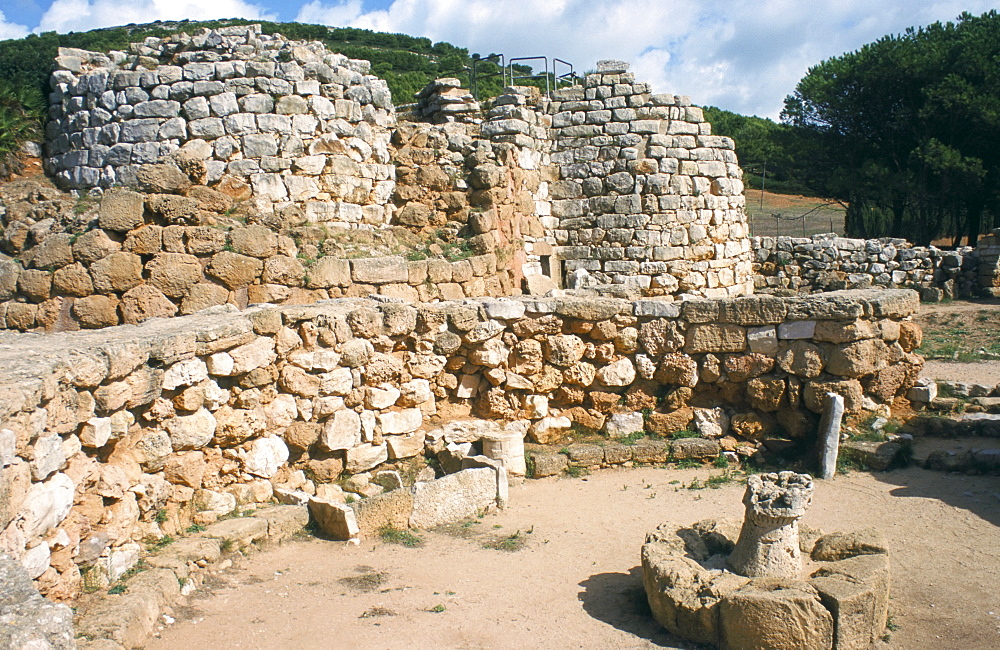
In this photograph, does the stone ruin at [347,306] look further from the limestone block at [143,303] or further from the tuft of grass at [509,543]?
the tuft of grass at [509,543]

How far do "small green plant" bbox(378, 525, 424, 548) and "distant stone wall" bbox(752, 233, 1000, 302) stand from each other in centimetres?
1409

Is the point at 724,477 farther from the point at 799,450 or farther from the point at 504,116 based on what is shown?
the point at 504,116

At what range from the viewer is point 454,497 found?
20.3 feet

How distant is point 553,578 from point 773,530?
1439mm

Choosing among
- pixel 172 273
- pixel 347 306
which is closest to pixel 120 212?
pixel 172 273

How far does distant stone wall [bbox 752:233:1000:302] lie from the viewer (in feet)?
61.5

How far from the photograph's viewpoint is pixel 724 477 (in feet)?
23.6

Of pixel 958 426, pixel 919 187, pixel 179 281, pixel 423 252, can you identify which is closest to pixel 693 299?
pixel 958 426

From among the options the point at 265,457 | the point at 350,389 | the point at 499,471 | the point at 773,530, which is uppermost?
the point at 350,389

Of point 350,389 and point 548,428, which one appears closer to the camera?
point 350,389

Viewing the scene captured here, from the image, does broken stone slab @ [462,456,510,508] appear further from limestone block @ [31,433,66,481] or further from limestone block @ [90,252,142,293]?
limestone block @ [90,252,142,293]

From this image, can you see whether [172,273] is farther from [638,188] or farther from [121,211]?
[638,188]

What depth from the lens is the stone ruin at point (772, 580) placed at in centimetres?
416

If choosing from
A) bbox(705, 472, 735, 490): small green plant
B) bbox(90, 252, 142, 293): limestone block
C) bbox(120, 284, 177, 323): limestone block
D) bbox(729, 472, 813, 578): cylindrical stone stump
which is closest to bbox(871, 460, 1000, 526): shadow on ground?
bbox(705, 472, 735, 490): small green plant
